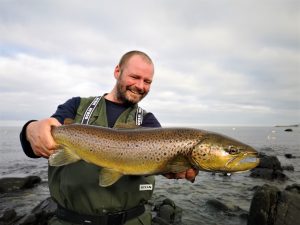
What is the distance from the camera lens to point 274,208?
1020 cm

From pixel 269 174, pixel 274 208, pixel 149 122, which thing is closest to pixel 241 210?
pixel 274 208

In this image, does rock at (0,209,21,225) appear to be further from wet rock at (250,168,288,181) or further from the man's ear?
wet rock at (250,168,288,181)

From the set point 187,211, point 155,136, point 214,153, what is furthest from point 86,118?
point 187,211

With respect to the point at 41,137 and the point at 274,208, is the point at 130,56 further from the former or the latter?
the point at 274,208

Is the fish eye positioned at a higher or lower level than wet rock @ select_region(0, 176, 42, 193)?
higher

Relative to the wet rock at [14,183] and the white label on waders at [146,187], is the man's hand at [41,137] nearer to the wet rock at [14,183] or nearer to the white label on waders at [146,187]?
the white label on waders at [146,187]

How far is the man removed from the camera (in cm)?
417

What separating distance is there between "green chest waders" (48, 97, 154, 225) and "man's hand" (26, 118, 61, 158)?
514 millimetres

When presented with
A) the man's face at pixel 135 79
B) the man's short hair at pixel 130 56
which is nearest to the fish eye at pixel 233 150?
the man's face at pixel 135 79

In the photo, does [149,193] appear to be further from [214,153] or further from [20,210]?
[20,210]

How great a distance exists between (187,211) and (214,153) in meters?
11.4

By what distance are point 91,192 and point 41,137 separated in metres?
1.06

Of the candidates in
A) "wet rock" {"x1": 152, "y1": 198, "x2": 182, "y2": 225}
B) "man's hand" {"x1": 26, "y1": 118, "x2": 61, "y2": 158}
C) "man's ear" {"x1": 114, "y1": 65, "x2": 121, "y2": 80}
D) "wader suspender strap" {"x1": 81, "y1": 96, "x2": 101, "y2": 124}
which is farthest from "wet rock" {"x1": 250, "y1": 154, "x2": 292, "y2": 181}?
"man's hand" {"x1": 26, "y1": 118, "x2": 61, "y2": 158}

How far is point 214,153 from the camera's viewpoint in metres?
4.05
